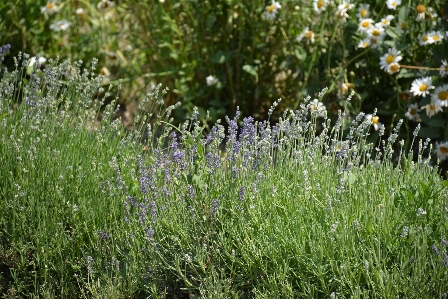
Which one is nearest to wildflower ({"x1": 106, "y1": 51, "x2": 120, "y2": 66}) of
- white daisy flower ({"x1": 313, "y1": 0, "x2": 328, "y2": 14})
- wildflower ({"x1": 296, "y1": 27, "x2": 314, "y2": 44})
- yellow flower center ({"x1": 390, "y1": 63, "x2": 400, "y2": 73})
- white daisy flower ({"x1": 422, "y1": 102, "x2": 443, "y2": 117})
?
wildflower ({"x1": 296, "y1": 27, "x2": 314, "y2": 44})

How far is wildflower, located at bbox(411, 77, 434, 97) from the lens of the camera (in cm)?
412

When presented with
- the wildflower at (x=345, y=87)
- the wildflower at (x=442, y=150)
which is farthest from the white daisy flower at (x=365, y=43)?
the wildflower at (x=442, y=150)

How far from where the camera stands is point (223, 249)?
8.79 ft

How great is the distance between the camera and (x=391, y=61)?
13.9 feet

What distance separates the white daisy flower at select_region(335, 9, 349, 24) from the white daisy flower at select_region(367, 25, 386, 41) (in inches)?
8.1

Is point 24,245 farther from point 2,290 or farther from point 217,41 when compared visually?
point 217,41

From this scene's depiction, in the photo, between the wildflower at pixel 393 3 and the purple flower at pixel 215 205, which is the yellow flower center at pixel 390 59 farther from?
the purple flower at pixel 215 205

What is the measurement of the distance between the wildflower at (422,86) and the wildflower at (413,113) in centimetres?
16

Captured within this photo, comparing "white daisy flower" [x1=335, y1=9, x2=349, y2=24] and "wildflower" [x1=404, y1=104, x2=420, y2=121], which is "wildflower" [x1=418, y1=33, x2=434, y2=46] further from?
"white daisy flower" [x1=335, y1=9, x2=349, y2=24]

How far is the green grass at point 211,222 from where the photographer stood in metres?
2.50

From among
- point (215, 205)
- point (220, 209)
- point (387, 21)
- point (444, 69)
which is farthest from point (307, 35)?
point (215, 205)

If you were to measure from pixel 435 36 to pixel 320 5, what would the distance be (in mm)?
792

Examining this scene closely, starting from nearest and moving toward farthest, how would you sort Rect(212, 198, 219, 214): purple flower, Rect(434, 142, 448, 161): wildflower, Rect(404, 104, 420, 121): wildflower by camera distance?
Rect(212, 198, 219, 214): purple flower
Rect(434, 142, 448, 161): wildflower
Rect(404, 104, 420, 121): wildflower

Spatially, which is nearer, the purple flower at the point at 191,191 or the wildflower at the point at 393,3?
the purple flower at the point at 191,191
